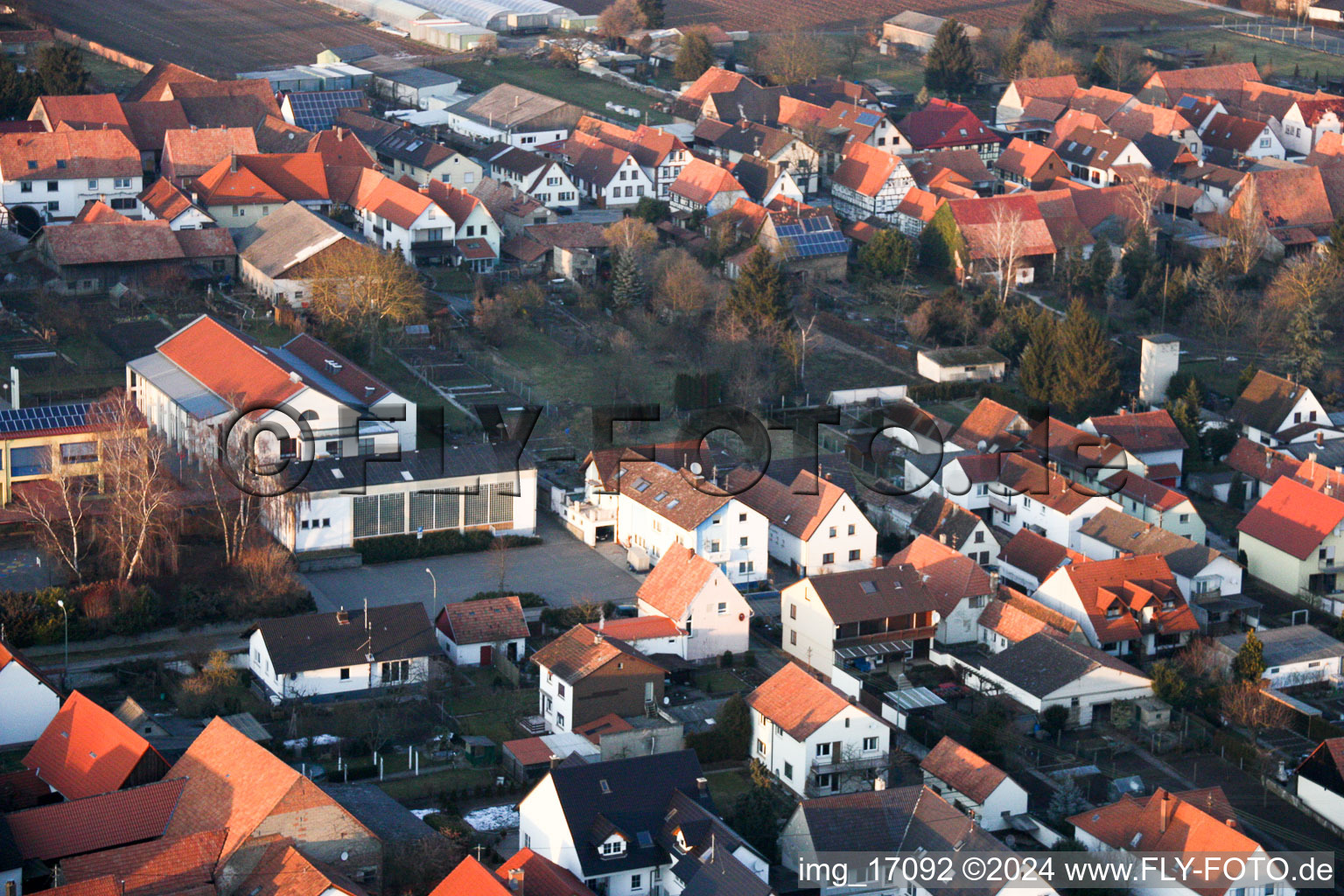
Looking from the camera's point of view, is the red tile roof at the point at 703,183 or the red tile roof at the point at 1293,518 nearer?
the red tile roof at the point at 1293,518

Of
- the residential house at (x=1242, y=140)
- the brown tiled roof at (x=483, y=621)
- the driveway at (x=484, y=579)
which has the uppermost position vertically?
the residential house at (x=1242, y=140)

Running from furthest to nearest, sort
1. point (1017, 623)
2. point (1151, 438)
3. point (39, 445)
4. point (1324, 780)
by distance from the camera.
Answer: point (1151, 438)
point (39, 445)
point (1017, 623)
point (1324, 780)

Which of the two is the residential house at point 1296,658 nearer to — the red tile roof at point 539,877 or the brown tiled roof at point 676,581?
the brown tiled roof at point 676,581

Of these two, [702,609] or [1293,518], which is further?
[1293,518]

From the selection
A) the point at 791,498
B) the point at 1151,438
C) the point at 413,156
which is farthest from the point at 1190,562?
the point at 413,156

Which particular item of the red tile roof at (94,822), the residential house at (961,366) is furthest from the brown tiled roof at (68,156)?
the red tile roof at (94,822)

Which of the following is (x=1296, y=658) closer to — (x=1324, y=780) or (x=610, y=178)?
(x=1324, y=780)

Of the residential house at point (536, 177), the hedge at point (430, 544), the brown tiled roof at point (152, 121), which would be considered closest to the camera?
the hedge at point (430, 544)
